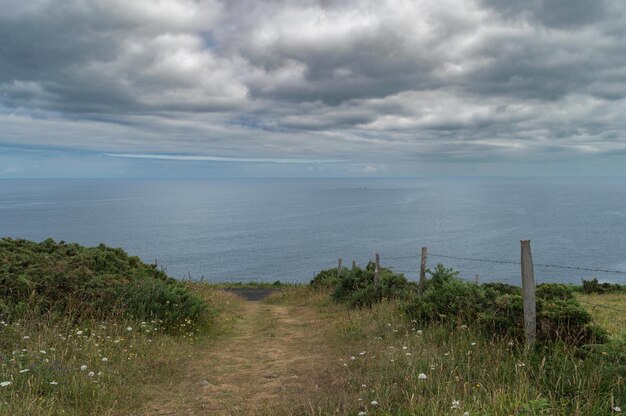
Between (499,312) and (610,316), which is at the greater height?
(499,312)

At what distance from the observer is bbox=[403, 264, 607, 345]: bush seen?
24.7 ft

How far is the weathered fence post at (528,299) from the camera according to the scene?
300 inches

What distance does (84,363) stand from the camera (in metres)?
7.55

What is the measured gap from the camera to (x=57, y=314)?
1007cm

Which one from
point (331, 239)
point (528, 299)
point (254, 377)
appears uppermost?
point (528, 299)

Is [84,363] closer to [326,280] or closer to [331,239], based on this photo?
[326,280]

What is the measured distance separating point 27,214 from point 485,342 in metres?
171

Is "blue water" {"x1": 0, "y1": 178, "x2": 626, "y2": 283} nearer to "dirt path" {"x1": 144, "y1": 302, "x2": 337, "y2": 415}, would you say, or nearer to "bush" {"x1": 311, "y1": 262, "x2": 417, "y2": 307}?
"bush" {"x1": 311, "y1": 262, "x2": 417, "y2": 307}

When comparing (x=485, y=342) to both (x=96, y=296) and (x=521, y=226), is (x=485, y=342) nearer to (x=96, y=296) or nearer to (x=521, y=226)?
(x=96, y=296)

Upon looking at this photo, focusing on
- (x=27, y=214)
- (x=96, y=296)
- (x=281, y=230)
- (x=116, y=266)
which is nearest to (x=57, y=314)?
(x=96, y=296)

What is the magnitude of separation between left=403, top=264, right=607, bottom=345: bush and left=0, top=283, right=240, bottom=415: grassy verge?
231 inches

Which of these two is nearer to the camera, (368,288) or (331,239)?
(368,288)

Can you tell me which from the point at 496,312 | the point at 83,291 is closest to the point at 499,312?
the point at 496,312

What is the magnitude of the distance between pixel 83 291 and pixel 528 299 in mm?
10598
